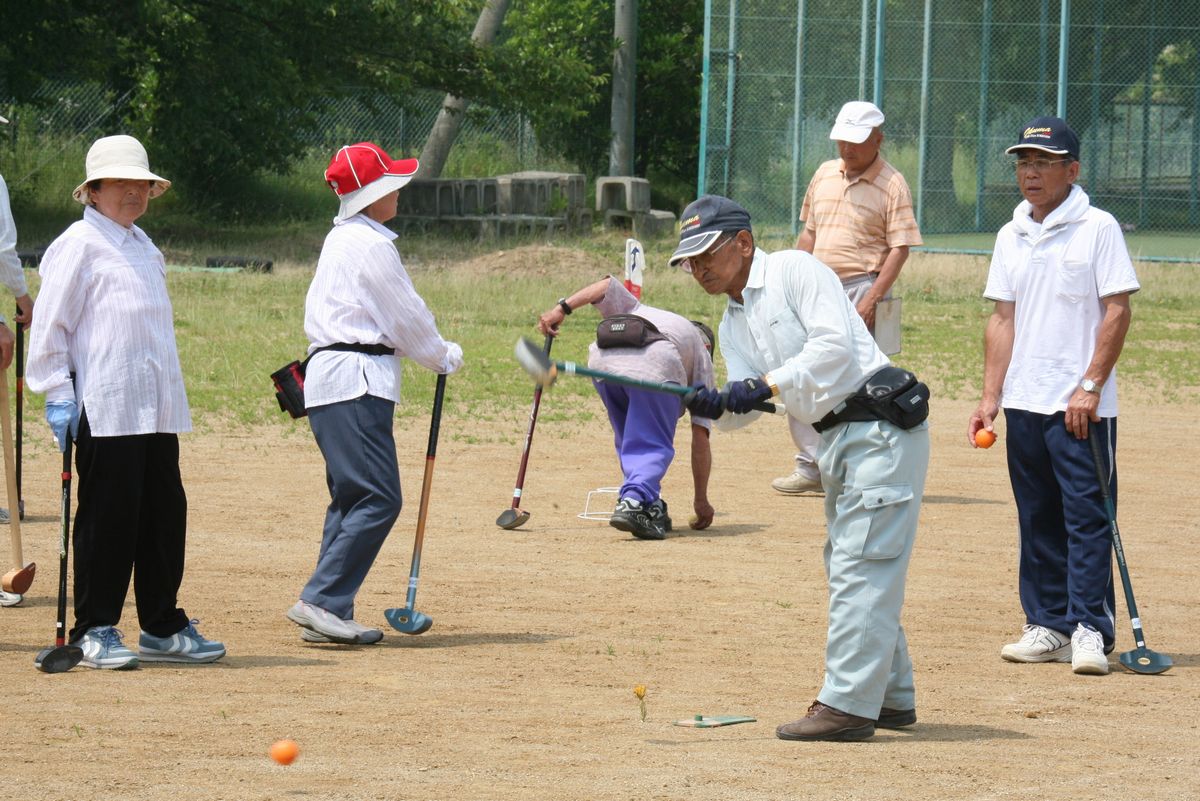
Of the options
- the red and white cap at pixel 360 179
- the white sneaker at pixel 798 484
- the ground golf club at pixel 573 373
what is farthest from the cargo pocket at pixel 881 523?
the white sneaker at pixel 798 484

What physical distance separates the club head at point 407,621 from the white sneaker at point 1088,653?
8.53 feet

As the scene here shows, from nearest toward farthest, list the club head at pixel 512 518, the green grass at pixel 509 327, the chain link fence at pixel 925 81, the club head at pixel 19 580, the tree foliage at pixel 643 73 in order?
the club head at pixel 19 580 → the club head at pixel 512 518 → the green grass at pixel 509 327 → the chain link fence at pixel 925 81 → the tree foliage at pixel 643 73

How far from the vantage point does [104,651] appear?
6477 millimetres

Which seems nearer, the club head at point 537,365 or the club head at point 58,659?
the club head at point 537,365

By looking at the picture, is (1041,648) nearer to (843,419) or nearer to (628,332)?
(843,419)

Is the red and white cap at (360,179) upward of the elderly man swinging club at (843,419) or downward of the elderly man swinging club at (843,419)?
upward

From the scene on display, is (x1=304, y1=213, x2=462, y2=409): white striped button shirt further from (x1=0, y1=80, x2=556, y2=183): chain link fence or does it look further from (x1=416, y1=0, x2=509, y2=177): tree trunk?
(x1=416, y1=0, x2=509, y2=177): tree trunk

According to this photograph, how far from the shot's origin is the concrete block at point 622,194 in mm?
28984

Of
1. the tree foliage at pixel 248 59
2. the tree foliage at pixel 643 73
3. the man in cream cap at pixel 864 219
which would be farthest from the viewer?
the tree foliage at pixel 643 73

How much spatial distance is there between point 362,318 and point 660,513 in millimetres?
3044

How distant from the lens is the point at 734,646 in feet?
23.2

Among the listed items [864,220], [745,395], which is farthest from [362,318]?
[864,220]

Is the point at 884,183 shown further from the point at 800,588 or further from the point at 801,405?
the point at 801,405

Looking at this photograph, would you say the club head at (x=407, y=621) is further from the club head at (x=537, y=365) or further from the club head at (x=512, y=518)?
the club head at (x=512, y=518)
